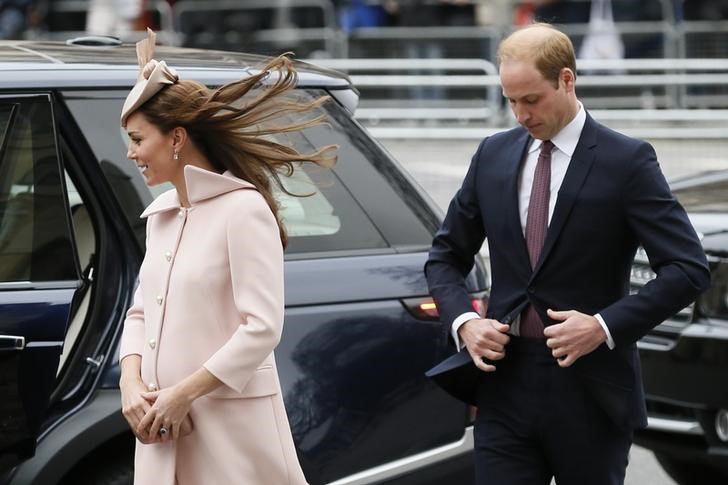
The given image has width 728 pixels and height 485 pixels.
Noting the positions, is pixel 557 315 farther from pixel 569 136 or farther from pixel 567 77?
pixel 567 77

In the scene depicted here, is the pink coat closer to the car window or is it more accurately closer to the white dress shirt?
the white dress shirt

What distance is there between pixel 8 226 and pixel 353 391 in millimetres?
1128

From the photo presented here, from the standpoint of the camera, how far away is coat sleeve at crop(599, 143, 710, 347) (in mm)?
3604

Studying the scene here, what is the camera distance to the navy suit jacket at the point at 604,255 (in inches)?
143

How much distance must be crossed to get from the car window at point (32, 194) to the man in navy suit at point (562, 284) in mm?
1240

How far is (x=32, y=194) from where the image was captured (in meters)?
4.34

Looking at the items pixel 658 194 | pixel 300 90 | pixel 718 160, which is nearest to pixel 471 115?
pixel 718 160

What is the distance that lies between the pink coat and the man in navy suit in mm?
630

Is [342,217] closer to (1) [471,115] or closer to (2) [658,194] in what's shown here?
(2) [658,194]

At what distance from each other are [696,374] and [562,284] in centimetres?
215

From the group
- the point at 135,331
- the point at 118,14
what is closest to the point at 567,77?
the point at 135,331

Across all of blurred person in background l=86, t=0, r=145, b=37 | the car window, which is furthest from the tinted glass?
blurred person in background l=86, t=0, r=145, b=37

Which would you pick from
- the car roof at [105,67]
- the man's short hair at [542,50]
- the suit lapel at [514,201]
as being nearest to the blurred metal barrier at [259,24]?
the car roof at [105,67]

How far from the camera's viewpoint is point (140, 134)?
3.44m
